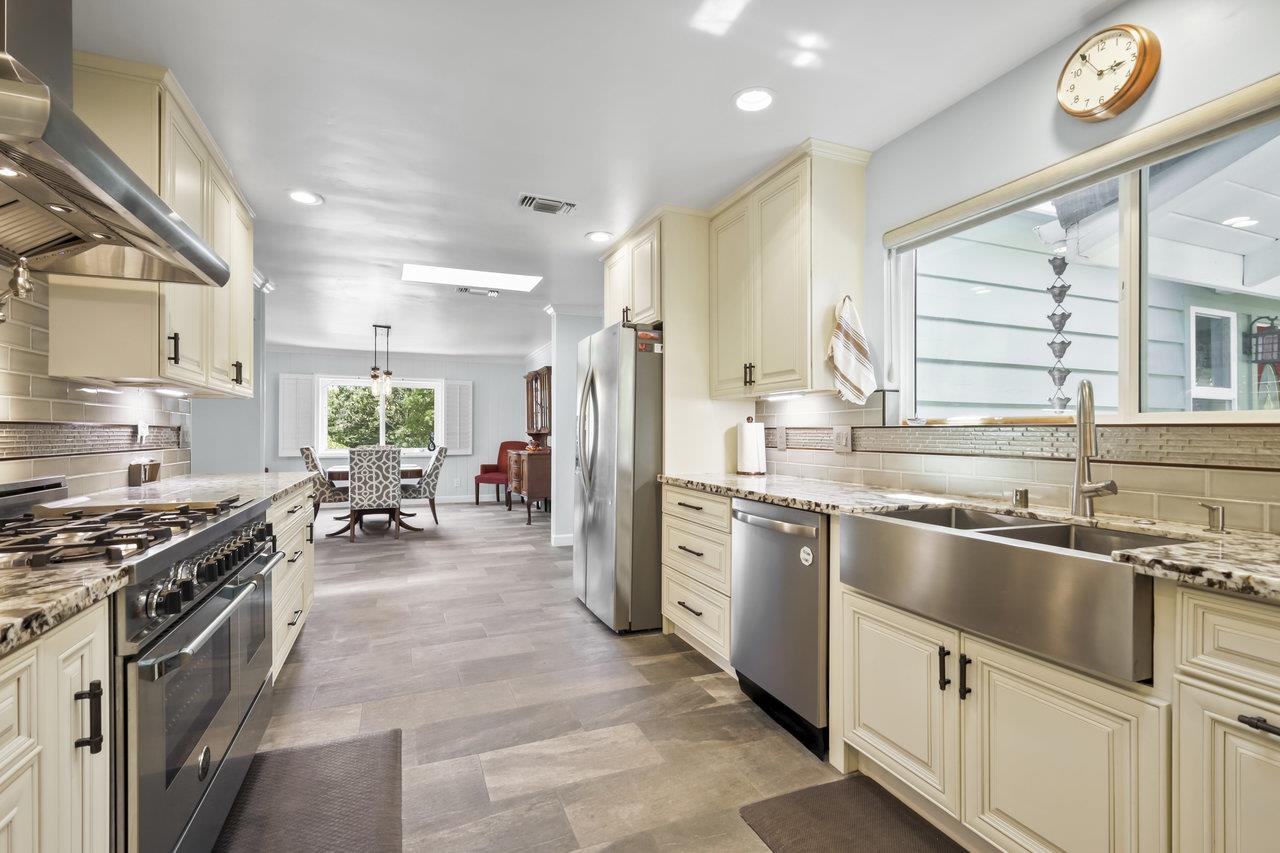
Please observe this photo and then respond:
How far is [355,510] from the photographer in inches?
248

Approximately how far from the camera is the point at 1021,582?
1330 millimetres

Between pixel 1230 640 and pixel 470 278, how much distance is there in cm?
497

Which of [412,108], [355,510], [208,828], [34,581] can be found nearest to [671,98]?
[412,108]

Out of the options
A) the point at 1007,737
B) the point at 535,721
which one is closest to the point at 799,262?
the point at 1007,737

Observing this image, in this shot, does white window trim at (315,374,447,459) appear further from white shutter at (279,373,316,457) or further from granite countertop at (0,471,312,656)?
granite countertop at (0,471,312,656)

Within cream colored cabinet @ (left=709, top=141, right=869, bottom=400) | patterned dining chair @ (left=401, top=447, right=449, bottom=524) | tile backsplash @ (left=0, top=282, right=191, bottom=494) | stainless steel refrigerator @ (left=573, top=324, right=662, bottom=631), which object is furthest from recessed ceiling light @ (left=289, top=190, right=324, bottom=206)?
patterned dining chair @ (left=401, top=447, right=449, bottom=524)

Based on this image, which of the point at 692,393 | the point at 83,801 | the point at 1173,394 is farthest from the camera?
the point at 692,393

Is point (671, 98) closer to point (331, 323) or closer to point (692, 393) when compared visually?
point (692, 393)

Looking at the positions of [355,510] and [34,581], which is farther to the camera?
[355,510]

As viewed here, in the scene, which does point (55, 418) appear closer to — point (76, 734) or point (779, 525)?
point (76, 734)

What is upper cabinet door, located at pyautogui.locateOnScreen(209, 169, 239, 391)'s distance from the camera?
2.64 meters

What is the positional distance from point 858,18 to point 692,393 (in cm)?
196

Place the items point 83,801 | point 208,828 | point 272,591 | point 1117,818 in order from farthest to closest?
point 272,591, point 208,828, point 1117,818, point 83,801

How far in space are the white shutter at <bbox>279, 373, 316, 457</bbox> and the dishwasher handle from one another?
8283mm
